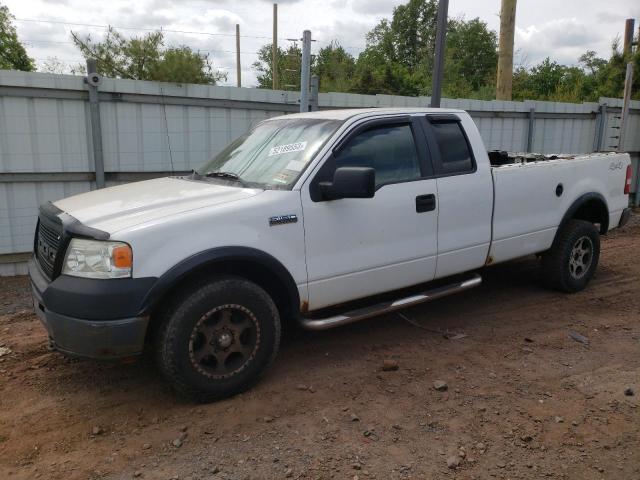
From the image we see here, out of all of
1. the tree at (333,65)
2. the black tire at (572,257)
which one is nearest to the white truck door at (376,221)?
the black tire at (572,257)

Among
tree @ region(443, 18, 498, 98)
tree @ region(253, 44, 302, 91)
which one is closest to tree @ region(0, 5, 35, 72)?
tree @ region(253, 44, 302, 91)

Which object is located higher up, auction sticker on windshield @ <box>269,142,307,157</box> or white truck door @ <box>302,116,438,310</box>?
auction sticker on windshield @ <box>269,142,307,157</box>

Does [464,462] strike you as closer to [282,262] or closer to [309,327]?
[309,327]

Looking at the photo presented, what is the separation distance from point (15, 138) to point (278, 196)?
13.7 feet

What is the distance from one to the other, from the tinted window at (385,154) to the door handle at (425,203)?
0.60 ft

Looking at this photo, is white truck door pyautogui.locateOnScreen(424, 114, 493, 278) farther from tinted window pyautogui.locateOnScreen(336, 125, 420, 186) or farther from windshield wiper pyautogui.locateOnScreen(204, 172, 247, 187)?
windshield wiper pyautogui.locateOnScreen(204, 172, 247, 187)

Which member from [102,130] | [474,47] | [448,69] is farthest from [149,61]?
[474,47]

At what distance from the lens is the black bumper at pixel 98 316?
10.4 feet

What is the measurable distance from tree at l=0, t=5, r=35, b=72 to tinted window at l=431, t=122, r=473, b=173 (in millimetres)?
26705

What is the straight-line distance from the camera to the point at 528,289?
6172 millimetres

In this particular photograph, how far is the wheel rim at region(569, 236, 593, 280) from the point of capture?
19.4 feet

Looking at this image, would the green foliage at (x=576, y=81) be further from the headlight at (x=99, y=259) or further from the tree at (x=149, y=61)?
the headlight at (x=99, y=259)

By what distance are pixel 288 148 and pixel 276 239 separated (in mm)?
871

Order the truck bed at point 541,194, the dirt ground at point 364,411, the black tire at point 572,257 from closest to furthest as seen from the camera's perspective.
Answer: the dirt ground at point 364,411
the truck bed at point 541,194
the black tire at point 572,257
